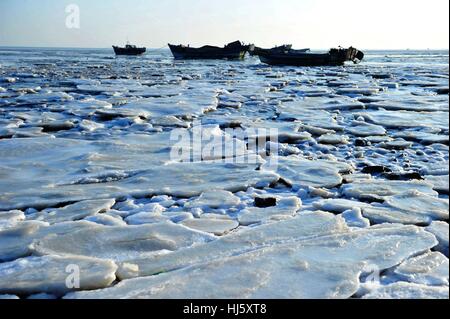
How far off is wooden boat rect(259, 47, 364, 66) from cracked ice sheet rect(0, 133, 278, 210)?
22700 mm

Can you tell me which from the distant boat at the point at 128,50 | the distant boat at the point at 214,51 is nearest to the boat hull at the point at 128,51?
the distant boat at the point at 128,50

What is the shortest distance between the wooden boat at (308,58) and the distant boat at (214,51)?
10.3 metres

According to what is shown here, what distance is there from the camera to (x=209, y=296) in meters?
1.63

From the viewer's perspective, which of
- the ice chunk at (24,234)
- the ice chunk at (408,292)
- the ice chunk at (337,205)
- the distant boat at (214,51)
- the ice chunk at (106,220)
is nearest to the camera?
the ice chunk at (408,292)

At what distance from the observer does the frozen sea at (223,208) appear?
178cm

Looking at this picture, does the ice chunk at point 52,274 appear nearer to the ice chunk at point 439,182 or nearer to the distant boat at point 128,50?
the ice chunk at point 439,182

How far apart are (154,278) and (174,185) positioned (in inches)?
60.1

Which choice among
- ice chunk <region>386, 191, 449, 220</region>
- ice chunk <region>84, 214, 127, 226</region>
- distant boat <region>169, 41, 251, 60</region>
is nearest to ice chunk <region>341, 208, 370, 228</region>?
ice chunk <region>386, 191, 449, 220</region>

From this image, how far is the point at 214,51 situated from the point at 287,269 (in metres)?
37.0

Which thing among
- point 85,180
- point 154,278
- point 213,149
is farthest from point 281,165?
point 154,278

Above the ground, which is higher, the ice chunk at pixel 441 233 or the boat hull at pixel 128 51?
the boat hull at pixel 128 51

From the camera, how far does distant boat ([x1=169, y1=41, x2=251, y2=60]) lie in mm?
37281

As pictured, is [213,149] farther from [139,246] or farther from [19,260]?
[19,260]

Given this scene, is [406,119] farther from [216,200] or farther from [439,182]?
[216,200]
